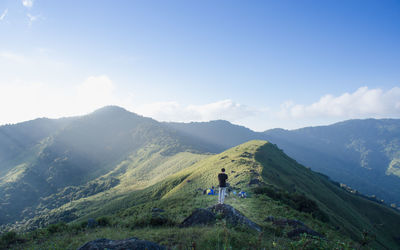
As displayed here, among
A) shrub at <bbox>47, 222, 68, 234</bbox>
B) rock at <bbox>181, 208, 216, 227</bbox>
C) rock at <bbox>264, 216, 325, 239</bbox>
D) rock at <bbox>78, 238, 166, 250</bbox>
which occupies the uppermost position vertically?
rock at <bbox>78, 238, 166, 250</bbox>

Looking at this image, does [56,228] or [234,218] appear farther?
[56,228]

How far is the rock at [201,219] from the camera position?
1145 cm

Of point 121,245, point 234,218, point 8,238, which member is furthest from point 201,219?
point 8,238

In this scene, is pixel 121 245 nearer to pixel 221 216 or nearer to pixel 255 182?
pixel 221 216

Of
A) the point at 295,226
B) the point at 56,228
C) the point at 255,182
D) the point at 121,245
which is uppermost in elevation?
the point at 121,245

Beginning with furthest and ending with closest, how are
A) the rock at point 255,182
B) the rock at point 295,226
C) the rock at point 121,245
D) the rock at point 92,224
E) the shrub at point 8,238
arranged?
the rock at point 255,182 → the rock at point 92,224 → the shrub at point 8,238 → the rock at point 295,226 → the rock at point 121,245

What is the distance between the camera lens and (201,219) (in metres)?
11.7

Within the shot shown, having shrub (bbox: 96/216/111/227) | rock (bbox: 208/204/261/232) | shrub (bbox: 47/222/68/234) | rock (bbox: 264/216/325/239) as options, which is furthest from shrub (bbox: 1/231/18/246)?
rock (bbox: 264/216/325/239)


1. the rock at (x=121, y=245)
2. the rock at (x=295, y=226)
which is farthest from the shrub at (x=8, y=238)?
the rock at (x=295, y=226)

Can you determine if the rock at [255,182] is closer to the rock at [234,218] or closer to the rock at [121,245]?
the rock at [234,218]

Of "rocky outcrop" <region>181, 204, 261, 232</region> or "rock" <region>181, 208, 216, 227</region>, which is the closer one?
"rocky outcrop" <region>181, 204, 261, 232</region>

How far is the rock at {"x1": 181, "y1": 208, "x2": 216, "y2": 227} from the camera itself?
11.5 metres

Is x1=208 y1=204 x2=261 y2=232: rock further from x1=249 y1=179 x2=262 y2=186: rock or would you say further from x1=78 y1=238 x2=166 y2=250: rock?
x1=249 y1=179 x2=262 y2=186: rock

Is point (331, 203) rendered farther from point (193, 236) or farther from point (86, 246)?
point (86, 246)
